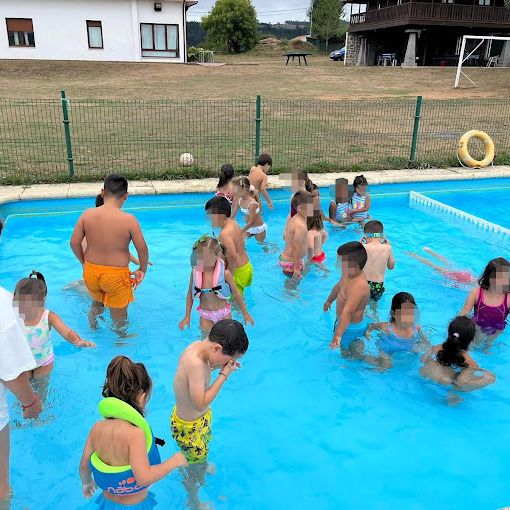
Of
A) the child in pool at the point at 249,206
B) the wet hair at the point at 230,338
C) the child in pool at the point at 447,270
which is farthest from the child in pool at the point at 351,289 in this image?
the child in pool at the point at 447,270

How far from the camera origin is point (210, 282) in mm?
4609

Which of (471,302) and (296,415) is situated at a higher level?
(471,302)

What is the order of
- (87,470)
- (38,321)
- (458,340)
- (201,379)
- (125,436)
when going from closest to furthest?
(125,436)
(87,470)
(201,379)
(38,321)
(458,340)

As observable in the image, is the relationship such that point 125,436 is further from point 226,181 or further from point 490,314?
point 226,181

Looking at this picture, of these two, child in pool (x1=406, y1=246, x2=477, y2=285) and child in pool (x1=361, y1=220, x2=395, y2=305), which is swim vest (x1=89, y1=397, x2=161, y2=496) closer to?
child in pool (x1=361, y1=220, x2=395, y2=305)

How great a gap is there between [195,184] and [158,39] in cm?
3024

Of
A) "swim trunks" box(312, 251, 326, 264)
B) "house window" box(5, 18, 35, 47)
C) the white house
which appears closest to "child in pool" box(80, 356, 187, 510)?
"swim trunks" box(312, 251, 326, 264)

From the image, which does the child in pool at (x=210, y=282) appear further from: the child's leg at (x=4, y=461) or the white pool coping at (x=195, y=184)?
the white pool coping at (x=195, y=184)

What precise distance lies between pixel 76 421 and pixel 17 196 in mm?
6083

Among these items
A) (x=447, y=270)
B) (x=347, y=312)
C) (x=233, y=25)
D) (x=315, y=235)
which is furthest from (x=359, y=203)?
(x=233, y=25)

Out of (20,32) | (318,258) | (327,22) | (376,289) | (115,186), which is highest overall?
(327,22)

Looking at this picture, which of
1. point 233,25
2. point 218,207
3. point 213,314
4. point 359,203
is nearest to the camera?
point 213,314

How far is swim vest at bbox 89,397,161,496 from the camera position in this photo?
2459mm

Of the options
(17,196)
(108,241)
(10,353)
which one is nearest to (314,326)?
(108,241)
